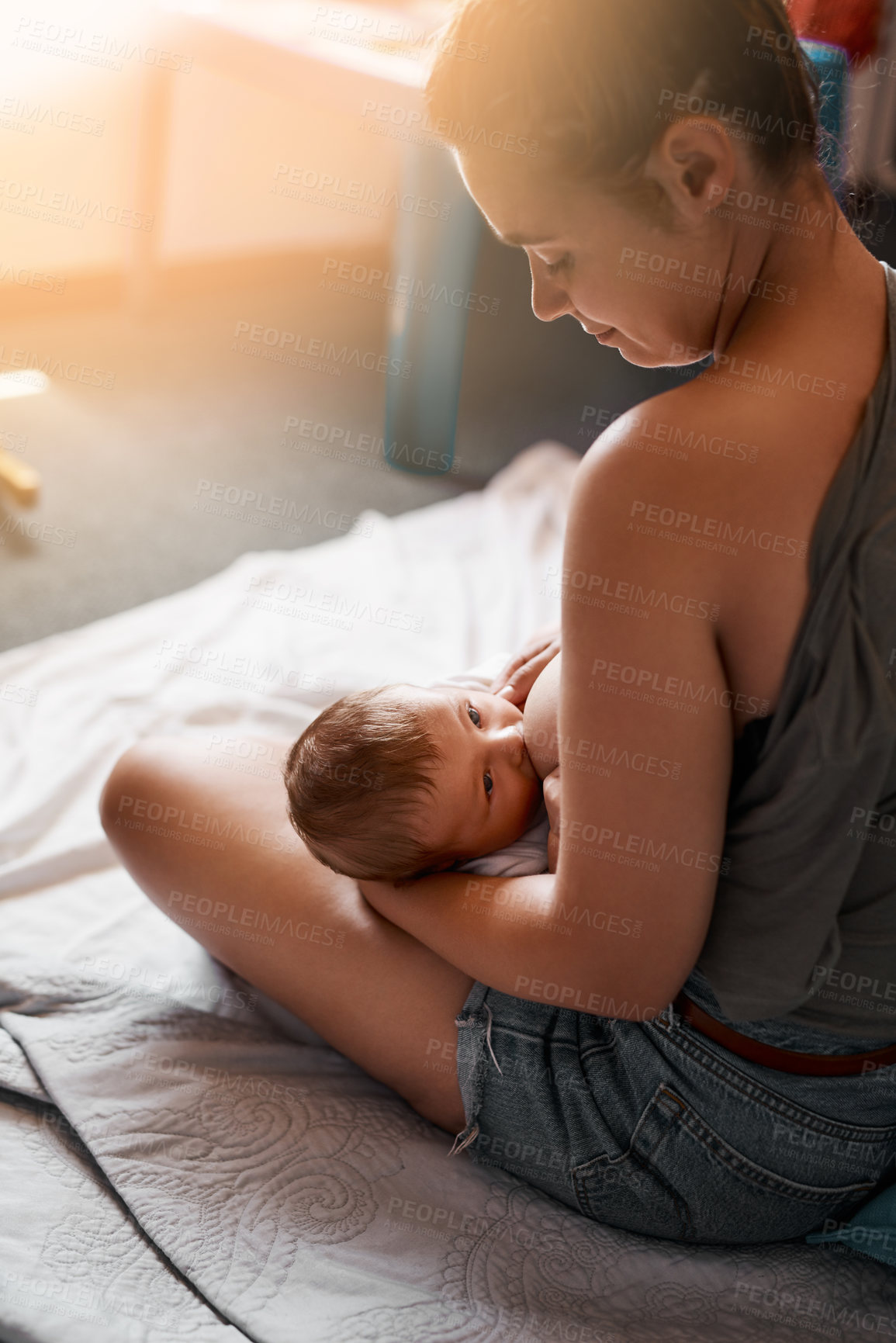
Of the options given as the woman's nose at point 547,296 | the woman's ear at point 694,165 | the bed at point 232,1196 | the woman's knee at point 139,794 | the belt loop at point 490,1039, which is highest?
the woman's ear at point 694,165

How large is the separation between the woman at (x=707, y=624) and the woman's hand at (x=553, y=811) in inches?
3.4

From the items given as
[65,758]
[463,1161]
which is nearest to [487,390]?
[65,758]

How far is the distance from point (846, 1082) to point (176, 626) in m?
1.31

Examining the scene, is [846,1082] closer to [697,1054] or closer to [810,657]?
[697,1054]

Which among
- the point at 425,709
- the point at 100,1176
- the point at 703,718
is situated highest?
the point at 703,718

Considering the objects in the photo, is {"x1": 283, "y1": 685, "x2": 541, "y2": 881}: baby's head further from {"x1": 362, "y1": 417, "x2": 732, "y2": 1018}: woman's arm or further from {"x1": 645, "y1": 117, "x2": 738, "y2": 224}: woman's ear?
{"x1": 645, "y1": 117, "x2": 738, "y2": 224}: woman's ear

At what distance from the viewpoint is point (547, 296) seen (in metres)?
0.93

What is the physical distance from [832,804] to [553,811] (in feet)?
1.08

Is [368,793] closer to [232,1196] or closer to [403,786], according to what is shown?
[403,786]

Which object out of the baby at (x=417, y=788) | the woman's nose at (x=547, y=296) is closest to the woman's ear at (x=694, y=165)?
the woman's nose at (x=547, y=296)

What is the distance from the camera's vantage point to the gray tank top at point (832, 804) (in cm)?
80

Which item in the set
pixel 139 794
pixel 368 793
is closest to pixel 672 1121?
pixel 368 793

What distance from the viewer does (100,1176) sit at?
1.15m

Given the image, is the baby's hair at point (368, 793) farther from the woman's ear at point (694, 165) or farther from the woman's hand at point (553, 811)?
the woman's ear at point (694, 165)
